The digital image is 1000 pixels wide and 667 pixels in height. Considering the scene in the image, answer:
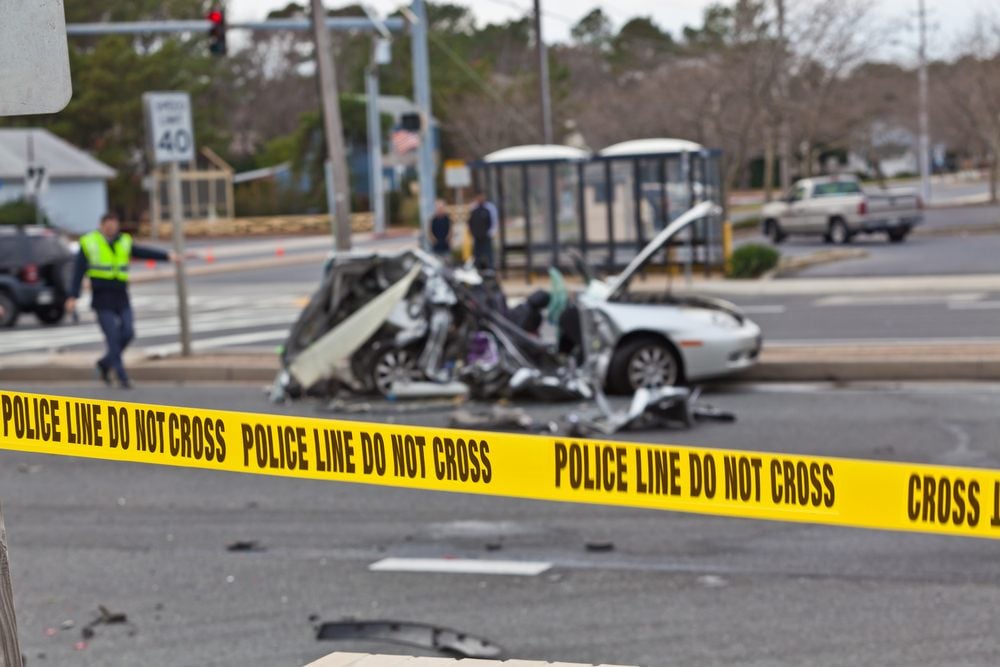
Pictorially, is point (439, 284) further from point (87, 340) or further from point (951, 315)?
point (87, 340)

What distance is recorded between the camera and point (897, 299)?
2347 cm

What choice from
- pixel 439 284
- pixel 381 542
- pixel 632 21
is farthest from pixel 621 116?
pixel 381 542

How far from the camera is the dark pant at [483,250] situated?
1048 inches

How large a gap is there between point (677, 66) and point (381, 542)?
45.0 meters

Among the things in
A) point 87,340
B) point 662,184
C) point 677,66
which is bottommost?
point 87,340

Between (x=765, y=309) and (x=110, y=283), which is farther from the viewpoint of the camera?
(x=765, y=309)

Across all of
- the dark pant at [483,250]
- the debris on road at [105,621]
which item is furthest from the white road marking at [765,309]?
the debris on road at [105,621]

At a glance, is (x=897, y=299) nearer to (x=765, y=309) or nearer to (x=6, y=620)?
(x=765, y=309)

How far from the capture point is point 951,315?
20203 mm

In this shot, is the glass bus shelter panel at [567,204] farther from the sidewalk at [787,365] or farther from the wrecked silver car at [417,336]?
the wrecked silver car at [417,336]

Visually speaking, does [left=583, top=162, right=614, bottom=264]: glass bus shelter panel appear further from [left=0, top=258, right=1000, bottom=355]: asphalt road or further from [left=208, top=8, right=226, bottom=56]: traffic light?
[left=208, top=8, right=226, bottom=56]: traffic light

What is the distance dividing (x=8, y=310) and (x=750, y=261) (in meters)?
13.3

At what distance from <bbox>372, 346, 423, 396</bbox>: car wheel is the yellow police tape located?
8.76 meters

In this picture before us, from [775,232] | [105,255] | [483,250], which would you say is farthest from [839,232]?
[105,255]
